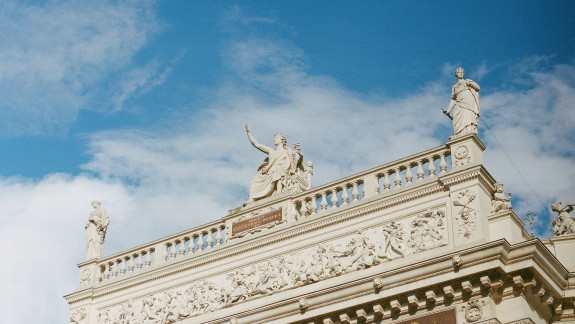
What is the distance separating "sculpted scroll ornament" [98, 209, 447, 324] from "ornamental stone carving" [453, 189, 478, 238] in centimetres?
47

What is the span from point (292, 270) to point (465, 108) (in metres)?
6.02

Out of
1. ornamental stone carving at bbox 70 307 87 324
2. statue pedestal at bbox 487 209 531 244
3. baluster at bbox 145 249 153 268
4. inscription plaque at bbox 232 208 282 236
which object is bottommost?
statue pedestal at bbox 487 209 531 244

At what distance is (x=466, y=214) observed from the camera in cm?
2466

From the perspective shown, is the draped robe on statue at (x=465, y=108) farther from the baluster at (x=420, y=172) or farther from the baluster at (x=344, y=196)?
the baluster at (x=344, y=196)

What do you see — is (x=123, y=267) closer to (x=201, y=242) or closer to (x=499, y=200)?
(x=201, y=242)

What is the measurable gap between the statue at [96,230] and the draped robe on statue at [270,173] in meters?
A: 5.41

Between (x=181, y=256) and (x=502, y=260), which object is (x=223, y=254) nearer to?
(x=181, y=256)

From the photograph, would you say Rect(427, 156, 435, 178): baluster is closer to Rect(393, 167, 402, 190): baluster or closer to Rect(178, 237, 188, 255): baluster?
Rect(393, 167, 402, 190): baluster

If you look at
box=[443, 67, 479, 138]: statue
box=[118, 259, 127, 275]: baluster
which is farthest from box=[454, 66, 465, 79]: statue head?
box=[118, 259, 127, 275]: baluster

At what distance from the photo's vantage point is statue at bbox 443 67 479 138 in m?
26.0

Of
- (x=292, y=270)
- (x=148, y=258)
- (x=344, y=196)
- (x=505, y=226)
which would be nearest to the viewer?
(x=505, y=226)

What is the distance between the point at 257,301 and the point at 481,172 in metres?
6.71

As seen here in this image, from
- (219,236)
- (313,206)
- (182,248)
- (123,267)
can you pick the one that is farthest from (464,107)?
(123,267)

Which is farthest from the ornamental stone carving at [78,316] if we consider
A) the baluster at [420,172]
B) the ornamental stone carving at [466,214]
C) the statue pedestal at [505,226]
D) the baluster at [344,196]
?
the statue pedestal at [505,226]
